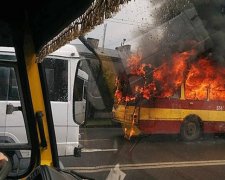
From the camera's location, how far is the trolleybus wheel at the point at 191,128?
517 inches

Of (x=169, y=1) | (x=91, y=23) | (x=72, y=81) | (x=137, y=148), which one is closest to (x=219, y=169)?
(x=137, y=148)

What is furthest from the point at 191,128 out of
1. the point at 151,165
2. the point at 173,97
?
the point at 151,165

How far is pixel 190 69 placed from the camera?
1451 centimetres

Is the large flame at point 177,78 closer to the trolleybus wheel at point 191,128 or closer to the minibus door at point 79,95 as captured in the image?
the trolleybus wheel at point 191,128

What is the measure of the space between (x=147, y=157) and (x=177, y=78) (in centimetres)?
453

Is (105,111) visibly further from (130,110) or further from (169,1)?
(169,1)

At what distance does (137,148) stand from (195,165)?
8.18ft

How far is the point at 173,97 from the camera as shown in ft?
41.6

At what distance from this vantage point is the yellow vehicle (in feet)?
5.94

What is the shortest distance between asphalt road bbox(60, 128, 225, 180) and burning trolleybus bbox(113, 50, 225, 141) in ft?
1.49

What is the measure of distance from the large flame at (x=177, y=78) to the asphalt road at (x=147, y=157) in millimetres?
1396

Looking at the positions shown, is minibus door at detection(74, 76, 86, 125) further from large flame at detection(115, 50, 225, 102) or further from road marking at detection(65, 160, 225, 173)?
large flame at detection(115, 50, 225, 102)

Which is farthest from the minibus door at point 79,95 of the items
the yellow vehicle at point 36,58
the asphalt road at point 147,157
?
the yellow vehicle at point 36,58

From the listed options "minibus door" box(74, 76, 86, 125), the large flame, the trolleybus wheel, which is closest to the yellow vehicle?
"minibus door" box(74, 76, 86, 125)
